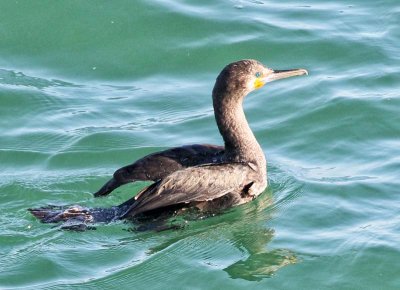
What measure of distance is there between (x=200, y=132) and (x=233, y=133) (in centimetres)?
154

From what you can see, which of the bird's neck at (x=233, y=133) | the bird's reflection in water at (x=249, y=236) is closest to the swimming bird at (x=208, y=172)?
the bird's neck at (x=233, y=133)

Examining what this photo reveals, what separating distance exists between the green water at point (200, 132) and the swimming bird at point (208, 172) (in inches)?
7.1

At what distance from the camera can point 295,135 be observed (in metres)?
12.9

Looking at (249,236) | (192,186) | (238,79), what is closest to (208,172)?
(192,186)

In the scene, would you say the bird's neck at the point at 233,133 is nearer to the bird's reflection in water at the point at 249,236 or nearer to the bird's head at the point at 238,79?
the bird's head at the point at 238,79

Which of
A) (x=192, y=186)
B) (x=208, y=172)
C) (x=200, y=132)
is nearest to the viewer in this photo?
(x=192, y=186)

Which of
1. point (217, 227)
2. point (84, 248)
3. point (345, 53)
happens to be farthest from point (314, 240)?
point (345, 53)

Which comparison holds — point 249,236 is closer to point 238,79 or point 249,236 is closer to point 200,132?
point 238,79

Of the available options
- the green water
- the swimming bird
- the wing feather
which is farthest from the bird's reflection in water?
the wing feather

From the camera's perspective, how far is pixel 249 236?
10914 mm

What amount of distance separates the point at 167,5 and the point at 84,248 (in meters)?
6.10

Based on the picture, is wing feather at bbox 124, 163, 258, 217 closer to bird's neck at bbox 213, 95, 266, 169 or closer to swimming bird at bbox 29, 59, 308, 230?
swimming bird at bbox 29, 59, 308, 230

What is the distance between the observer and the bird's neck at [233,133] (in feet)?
37.9

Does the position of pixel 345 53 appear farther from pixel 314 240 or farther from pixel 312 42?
pixel 314 240
